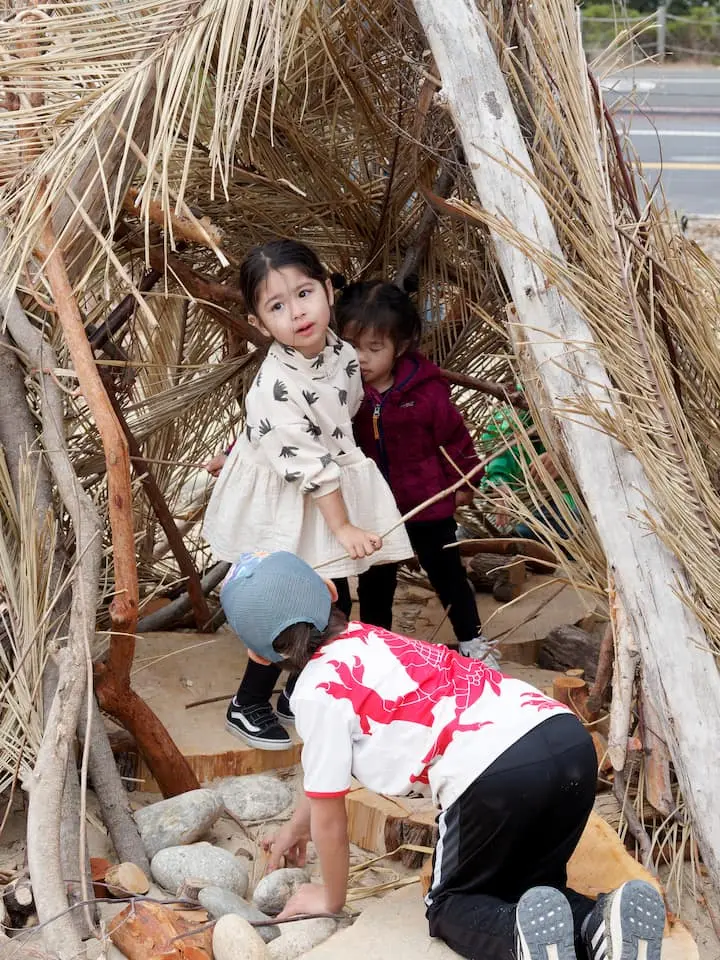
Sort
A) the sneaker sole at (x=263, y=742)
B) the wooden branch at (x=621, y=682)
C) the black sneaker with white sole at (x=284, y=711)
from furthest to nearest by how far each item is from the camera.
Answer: the black sneaker with white sole at (x=284, y=711) < the sneaker sole at (x=263, y=742) < the wooden branch at (x=621, y=682)

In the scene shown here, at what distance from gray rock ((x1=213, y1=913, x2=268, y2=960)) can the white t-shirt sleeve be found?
0.74ft

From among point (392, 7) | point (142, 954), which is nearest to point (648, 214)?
point (392, 7)

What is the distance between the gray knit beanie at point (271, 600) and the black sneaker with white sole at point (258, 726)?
0.71m

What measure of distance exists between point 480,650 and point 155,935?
118 cm

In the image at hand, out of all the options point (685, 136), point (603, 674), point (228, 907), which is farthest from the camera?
point (685, 136)

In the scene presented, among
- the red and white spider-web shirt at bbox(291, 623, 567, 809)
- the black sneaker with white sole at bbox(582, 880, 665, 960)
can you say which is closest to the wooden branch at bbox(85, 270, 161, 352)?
the red and white spider-web shirt at bbox(291, 623, 567, 809)

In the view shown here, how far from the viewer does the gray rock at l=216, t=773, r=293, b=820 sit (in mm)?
2359

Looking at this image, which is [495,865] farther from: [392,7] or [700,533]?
[392,7]

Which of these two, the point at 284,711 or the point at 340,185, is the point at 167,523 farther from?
the point at 340,185

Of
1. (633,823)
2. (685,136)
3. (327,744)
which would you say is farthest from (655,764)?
(685,136)

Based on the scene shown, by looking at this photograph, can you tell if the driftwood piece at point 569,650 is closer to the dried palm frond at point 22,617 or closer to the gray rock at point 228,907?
the gray rock at point 228,907

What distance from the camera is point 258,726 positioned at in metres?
2.54

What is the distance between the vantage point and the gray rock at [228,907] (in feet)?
6.35

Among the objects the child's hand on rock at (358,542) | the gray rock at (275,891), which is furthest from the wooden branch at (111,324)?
the gray rock at (275,891)
